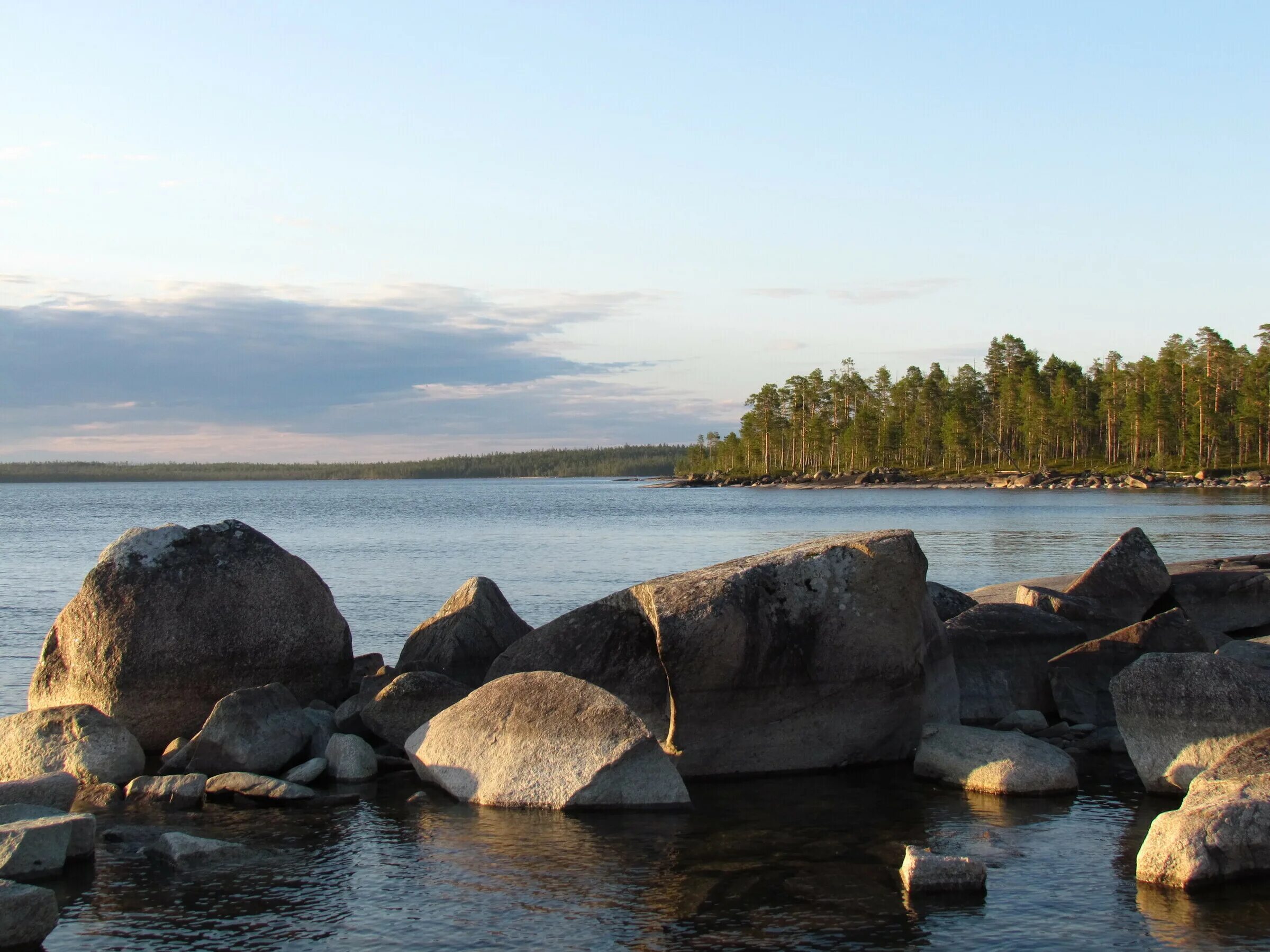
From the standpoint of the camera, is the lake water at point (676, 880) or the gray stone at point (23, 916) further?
the lake water at point (676, 880)

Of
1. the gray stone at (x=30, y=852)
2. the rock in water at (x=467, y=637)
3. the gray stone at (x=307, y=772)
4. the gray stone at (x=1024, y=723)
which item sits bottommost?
the gray stone at (x=1024, y=723)

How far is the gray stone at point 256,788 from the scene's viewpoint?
13.3 metres

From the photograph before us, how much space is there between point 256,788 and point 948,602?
12497 millimetres

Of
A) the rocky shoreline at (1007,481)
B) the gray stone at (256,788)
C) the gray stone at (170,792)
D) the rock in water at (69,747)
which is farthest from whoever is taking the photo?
the rocky shoreline at (1007,481)

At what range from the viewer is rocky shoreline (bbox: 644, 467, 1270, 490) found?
122 metres

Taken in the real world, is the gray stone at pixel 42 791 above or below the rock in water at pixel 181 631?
below

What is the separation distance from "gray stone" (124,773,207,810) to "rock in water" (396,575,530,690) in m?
4.67

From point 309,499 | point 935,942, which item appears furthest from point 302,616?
point 309,499

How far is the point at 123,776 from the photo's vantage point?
14008mm

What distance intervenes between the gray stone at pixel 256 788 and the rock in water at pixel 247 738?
0.34 meters

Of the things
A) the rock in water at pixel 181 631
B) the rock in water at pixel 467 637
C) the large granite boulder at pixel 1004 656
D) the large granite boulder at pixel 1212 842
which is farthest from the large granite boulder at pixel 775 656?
the large granite boulder at pixel 1212 842

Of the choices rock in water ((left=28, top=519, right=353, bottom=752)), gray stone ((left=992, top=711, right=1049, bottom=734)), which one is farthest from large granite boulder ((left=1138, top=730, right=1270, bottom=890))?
rock in water ((left=28, top=519, right=353, bottom=752))

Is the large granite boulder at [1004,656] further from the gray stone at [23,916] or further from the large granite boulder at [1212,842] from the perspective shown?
the gray stone at [23,916]

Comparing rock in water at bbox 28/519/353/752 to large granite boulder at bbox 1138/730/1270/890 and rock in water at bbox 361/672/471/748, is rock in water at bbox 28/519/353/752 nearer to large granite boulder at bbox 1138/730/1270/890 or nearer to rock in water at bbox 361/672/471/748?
rock in water at bbox 361/672/471/748
